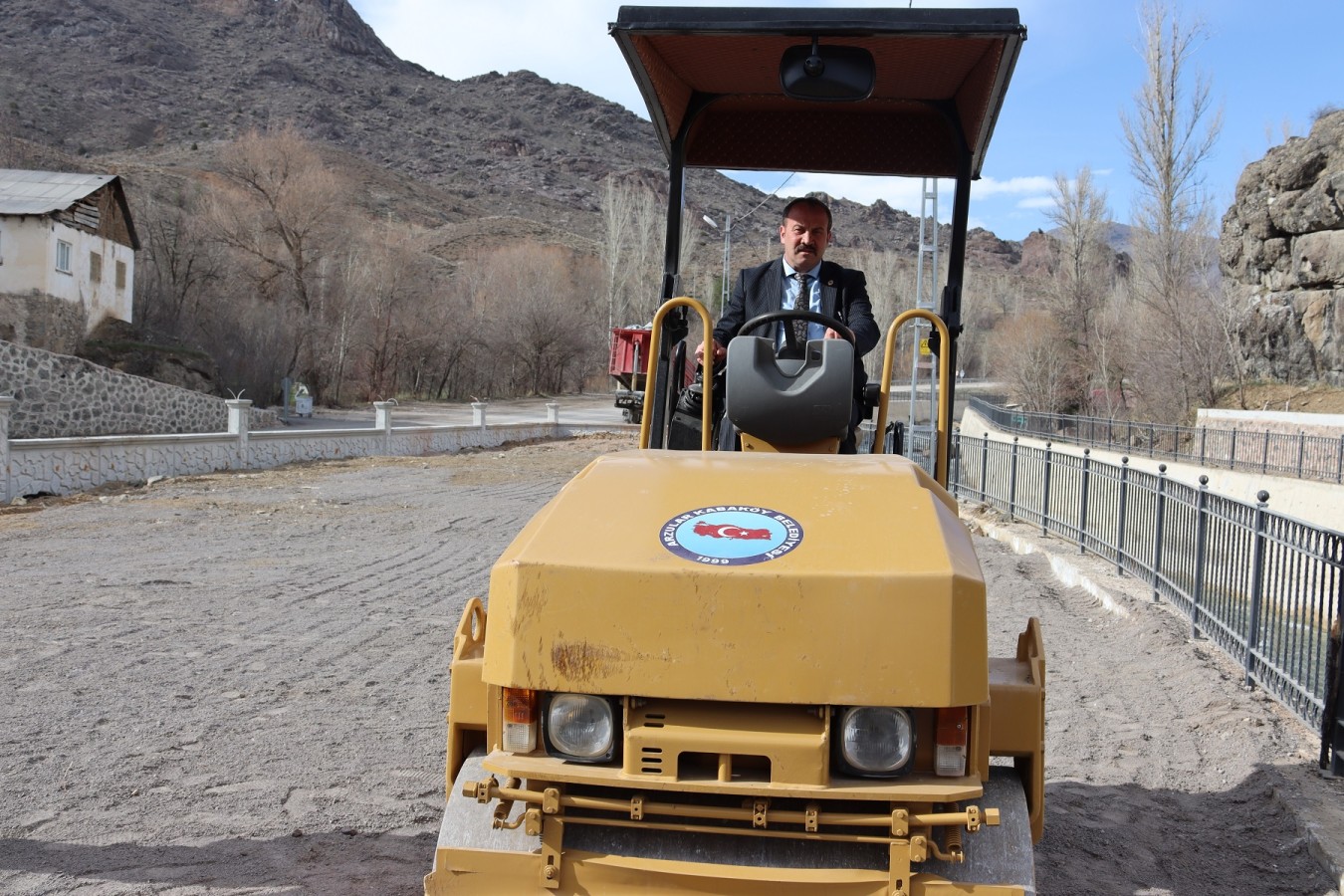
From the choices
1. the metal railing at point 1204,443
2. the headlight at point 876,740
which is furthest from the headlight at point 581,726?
the metal railing at point 1204,443

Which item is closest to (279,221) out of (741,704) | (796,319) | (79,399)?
(79,399)

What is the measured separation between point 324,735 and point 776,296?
10.5ft

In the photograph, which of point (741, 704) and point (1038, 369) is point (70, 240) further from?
point (1038, 369)

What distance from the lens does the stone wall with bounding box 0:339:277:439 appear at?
23.8 meters

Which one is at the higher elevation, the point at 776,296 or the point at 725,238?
the point at 725,238

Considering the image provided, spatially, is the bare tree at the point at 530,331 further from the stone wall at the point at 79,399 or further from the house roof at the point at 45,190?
the stone wall at the point at 79,399

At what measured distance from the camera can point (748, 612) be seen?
276cm

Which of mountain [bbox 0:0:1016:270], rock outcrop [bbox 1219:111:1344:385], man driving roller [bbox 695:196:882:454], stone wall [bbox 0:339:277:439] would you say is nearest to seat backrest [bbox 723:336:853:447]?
man driving roller [bbox 695:196:882:454]

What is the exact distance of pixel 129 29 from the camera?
142000 millimetres

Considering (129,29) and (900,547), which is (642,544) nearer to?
(900,547)

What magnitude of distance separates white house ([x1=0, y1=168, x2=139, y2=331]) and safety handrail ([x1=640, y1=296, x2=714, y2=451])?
110ft

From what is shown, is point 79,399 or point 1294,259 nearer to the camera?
point 79,399

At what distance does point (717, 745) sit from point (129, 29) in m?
164

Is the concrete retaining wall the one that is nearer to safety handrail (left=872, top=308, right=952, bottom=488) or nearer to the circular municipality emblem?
safety handrail (left=872, top=308, right=952, bottom=488)
